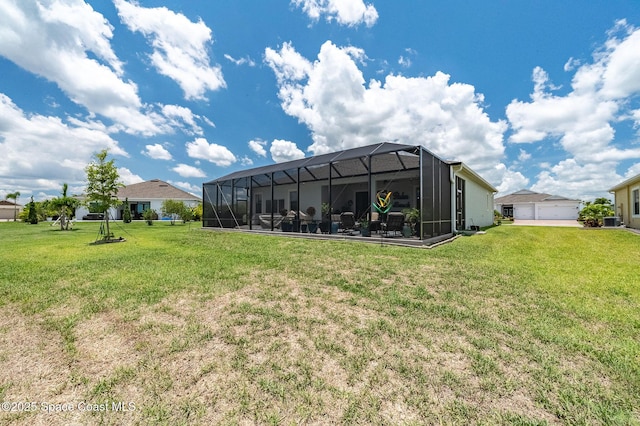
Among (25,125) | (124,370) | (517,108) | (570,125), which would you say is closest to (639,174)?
(570,125)

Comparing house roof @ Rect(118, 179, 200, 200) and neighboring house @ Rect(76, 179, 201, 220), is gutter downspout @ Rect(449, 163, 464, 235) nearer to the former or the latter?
neighboring house @ Rect(76, 179, 201, 220)

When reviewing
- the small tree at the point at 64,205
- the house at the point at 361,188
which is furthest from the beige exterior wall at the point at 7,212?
the house at the point at 361,188

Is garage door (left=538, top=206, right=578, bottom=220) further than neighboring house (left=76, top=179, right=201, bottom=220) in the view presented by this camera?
No

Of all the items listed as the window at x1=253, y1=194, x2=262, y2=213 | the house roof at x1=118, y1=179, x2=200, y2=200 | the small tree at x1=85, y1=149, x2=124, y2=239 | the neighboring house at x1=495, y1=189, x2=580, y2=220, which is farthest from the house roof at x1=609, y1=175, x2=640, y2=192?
the house roof at x1=118, y1=179, x2=200, y2=200

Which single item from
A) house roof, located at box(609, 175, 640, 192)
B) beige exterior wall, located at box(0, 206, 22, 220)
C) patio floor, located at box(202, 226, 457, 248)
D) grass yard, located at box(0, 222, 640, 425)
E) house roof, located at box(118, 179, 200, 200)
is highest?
house roof, located at box(118, 179, 200, 200)

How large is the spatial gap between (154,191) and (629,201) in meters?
43.5

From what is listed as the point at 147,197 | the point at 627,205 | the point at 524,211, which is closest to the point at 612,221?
the point at 627,205

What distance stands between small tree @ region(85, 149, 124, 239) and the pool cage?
4.86 m

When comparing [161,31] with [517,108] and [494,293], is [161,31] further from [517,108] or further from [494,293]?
[517,108]

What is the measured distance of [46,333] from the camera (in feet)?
8.32

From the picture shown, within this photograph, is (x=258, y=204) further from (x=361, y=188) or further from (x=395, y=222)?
(x=395, y=222)

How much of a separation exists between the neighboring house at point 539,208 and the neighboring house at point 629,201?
1488cm

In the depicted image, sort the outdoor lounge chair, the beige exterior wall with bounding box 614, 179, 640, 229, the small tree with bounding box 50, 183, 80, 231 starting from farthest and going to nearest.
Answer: the small tree with bounding box 50, 183, 80, 231 → the beige exterior wall with bounding box 614, 179, 640, 229 → the outdoor lounge chair

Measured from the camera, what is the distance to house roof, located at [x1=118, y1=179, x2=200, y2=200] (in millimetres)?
31141
